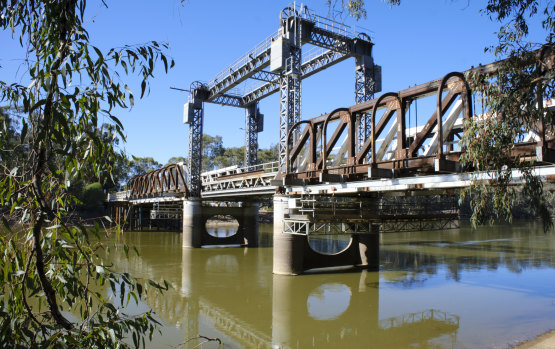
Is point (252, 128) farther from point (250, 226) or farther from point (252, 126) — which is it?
point (250, 226)

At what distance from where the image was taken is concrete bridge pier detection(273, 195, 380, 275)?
18.2 m

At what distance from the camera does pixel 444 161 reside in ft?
37.2

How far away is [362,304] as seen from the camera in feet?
44.1

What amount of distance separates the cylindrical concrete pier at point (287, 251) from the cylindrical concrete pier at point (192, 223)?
44.8ft

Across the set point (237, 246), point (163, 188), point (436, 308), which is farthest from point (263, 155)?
point (436, 308)

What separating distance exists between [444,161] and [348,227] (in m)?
7.89

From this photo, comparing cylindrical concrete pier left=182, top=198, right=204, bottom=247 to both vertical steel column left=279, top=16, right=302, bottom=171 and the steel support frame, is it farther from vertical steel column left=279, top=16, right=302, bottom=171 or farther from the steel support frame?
vertical steel column left=279, top=16, right=302, bottom=171

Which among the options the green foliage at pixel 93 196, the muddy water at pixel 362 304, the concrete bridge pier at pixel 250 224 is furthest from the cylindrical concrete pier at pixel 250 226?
the green foliage at pixel 93 196

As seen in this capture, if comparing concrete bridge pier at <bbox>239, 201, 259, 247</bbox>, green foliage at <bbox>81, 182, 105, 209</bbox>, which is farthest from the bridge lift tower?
green foliage at <bbox>81, 182, 105, 209</bbox>

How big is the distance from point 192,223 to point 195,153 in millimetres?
6145

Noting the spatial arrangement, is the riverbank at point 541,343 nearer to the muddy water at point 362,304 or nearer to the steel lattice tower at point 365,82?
the muddy water at point 362,304

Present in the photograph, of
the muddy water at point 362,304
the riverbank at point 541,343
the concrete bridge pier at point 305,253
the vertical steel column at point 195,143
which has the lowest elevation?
the muddy water at point 362,304

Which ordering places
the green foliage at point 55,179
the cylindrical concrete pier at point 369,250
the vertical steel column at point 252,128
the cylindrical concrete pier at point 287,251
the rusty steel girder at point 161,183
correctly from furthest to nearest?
the vertical steel column at point 252,128, the rusty steel girder at point 161,183, the cylindrical concrete pier at point 369,250, the cylindrical concrete pier at point 287,251, the green foliage at point 55,179

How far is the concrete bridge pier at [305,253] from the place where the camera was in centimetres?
1816
